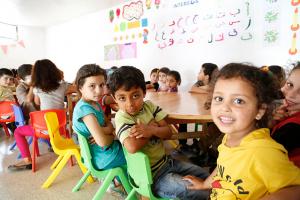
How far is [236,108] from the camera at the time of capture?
767mm

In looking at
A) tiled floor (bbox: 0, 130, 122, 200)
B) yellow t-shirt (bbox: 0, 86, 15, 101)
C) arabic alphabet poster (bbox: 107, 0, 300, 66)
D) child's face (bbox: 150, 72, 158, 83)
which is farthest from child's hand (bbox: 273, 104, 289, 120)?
yellow t-shirt (bbox: 0, 86, 15, 101)

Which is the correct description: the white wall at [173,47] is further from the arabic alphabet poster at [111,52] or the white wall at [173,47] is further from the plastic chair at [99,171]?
the plastic chair at [99,171]

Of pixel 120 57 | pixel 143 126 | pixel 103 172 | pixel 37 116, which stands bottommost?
pixel 103 172

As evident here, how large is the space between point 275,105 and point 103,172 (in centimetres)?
95

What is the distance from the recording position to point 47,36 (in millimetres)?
7301

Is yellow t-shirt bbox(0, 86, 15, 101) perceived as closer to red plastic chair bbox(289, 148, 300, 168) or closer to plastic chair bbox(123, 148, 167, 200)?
plastic chair bbox(123, 148, 167, 200)

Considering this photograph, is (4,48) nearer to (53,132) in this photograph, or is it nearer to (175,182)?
(53,132)

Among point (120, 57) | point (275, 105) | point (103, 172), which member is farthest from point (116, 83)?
point (120, 57)

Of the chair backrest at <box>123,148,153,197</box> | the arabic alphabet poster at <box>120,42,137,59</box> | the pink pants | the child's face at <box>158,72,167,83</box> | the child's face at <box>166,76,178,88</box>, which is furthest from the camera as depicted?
the arabic alphabet poster at <box>120,42,137,59</box>

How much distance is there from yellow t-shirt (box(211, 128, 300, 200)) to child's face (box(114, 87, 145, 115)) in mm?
493

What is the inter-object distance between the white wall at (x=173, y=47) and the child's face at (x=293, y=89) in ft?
7.17

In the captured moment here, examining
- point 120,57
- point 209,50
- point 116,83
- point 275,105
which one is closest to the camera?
point 275,105

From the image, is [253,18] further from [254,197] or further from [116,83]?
[254,197]

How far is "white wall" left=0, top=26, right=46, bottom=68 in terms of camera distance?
21.6ft
